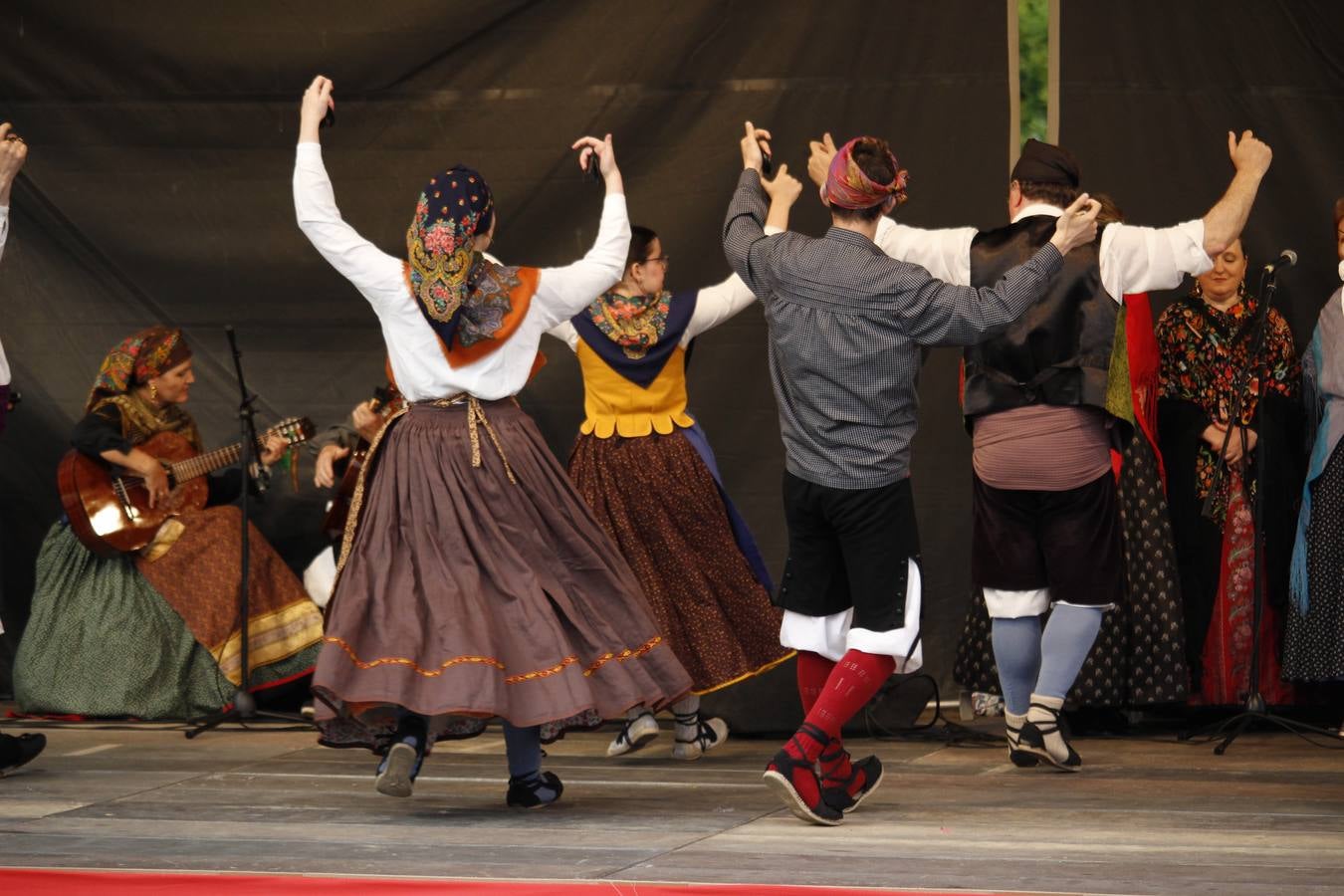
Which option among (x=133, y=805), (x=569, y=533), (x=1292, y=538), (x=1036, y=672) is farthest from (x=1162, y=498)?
(x=133, y=805)

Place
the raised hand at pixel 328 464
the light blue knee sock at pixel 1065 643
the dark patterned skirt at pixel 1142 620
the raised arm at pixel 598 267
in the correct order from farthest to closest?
1. the raised hand at pixel 328 464
2. the dark patterned skirt at pixel 1142 620
3. the light blue knee sock at pixel 1065 643
4. the raised arm at pixel 598 267

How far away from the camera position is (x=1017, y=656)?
486 cm

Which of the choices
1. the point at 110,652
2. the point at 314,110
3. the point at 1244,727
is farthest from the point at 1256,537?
the point at 110,652

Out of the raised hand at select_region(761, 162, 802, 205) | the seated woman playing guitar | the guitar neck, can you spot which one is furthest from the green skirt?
the raised hand at select_region(761, 162, 802, 205)

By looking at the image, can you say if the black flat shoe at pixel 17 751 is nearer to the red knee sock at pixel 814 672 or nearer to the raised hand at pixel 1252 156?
the red knee sock at pixel 814 672

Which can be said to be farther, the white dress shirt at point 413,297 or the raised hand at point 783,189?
the raised hand at point 783,189

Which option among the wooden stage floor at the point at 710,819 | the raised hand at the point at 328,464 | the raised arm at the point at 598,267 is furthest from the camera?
the raised hand at the point at 328,464

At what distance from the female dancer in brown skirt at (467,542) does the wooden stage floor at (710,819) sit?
25 cm

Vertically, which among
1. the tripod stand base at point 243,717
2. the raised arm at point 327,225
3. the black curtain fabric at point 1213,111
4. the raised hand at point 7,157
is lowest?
the tripod stand base at point 243,717

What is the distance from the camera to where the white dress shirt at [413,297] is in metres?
4.22

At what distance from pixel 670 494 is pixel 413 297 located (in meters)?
1.29

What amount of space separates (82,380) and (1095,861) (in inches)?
158

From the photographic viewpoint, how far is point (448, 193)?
13.8 feet

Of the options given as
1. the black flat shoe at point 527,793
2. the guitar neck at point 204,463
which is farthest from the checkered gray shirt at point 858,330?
the guitar neck at point 204,463
